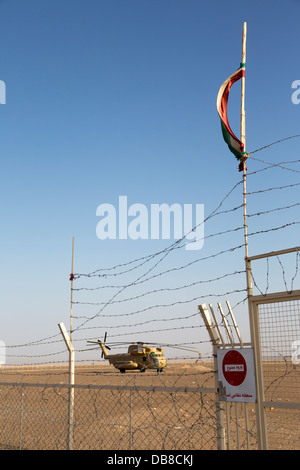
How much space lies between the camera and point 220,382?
18.9 feet

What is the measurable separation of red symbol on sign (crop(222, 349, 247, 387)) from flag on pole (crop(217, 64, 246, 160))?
9.48 ft

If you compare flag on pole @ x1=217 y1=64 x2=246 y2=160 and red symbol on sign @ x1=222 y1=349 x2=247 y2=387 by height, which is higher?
flag on pole @ x1=217 y1=64 x2=246 y2=160

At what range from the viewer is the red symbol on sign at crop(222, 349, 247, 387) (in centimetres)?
557

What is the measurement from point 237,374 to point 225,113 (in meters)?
4.29

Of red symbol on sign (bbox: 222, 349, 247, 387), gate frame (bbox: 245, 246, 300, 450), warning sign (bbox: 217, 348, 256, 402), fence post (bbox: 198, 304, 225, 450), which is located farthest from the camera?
fence post (bbox: 198, 304, 225, 450)

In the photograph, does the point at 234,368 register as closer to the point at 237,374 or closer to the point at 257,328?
the point at 237,374

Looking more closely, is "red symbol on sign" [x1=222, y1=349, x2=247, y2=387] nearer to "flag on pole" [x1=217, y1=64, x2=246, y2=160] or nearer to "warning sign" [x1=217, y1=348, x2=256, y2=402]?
"warning sign" [x1=217, y1=348, x2=256, y2=402]

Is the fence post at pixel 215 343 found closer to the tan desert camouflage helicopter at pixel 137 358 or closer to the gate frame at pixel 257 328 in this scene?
the gate frame at pixel 257 328

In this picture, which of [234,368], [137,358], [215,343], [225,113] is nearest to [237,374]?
[234,368]

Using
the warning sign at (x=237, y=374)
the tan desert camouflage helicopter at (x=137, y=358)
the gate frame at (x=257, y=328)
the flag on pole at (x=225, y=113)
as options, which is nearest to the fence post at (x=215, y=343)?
the warning sign at (x=237, y=374)

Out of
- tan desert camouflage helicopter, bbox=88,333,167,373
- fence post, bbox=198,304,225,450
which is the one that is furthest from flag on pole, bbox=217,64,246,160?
tan desert camouflage helicopter, bbox=88,333,167,373
